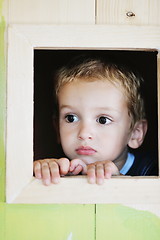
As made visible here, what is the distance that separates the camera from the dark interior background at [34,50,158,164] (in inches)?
43.1

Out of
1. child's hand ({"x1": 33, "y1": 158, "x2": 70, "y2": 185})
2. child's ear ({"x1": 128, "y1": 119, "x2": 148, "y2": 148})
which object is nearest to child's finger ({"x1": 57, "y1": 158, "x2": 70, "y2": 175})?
child's hand ({"x1": 33, "y1": 158, "x2": 70, "y2": 185})

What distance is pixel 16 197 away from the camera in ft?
2.95

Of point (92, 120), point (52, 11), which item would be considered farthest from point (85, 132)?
point (52, 11)

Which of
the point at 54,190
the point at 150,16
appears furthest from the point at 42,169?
the point at 150,16

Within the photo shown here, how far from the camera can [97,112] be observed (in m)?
1.02

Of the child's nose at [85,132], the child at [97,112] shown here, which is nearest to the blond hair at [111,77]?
the child at [97,112]

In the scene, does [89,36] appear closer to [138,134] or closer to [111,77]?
[111,77]

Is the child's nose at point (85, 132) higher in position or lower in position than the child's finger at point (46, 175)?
higher

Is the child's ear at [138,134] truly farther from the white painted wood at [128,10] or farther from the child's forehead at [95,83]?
the white painted wood at [128,10]

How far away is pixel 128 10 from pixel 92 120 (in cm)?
27

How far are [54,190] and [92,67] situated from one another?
13.0 inches

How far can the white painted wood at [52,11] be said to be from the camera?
921 mm

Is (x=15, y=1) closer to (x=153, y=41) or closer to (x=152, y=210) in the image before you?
(x=153, y=41)

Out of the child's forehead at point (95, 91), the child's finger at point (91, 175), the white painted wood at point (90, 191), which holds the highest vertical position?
the child's forehead at point (95, 91)
